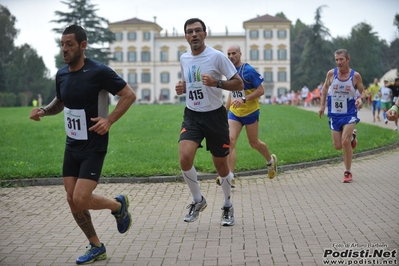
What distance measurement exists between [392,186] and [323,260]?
17.8ft

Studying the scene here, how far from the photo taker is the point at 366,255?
6414 mm

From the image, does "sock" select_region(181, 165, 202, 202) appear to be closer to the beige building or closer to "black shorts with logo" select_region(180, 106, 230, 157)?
"black shorts with logo" select_region(180, 106, 230, 157)

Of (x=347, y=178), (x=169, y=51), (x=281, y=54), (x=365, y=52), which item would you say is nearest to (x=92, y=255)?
(x=347, y=178)

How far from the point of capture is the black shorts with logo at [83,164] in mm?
6496

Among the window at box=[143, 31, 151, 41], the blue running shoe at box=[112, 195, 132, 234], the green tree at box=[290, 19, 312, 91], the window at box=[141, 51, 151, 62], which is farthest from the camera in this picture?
the window at box=[141, 51, 151, 62]

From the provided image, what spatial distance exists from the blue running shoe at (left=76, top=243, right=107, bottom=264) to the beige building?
122426mm

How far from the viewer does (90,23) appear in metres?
90.8

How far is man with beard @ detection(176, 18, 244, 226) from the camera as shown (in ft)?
26.4

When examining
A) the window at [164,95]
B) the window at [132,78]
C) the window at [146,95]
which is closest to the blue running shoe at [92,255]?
the window at [164,95]

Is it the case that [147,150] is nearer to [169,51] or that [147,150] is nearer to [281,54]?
[281,54]

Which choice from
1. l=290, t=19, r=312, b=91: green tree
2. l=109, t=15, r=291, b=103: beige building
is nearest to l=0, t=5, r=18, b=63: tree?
l=109, t=15, r=291, b=103: beige building

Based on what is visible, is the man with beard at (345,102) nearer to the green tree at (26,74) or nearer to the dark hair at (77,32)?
the dark hair at (77,32)

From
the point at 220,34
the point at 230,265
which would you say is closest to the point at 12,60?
the point at 220,34

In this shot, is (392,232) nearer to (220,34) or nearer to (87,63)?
(87,63)
